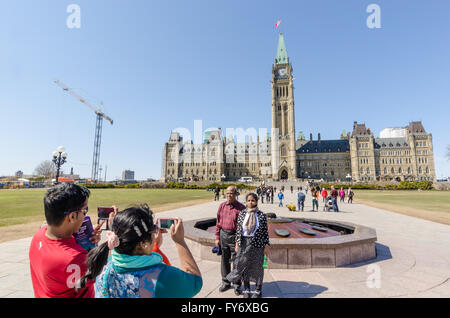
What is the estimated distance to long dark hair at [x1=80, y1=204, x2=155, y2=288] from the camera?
170 cm

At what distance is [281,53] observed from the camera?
322 ft

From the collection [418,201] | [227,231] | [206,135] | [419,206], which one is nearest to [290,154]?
[206,135]

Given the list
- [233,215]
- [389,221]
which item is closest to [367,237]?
[233,215]

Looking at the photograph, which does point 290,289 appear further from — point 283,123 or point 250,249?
point 283,123

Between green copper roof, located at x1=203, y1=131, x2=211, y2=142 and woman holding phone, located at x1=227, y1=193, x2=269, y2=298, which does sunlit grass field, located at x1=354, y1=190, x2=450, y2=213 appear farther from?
green copper roof, located at x1=203, y1=131, x2=211, y2=142

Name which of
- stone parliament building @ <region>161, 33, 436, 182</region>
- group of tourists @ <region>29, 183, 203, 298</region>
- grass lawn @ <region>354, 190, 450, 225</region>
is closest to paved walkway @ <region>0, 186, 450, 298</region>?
group of tourists @ <region>29, 183, 203, 298</region>

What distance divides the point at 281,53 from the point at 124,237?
111m

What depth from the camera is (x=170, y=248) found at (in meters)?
7.79

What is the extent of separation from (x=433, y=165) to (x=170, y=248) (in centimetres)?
11282

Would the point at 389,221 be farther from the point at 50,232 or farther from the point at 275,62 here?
the point at 275,62

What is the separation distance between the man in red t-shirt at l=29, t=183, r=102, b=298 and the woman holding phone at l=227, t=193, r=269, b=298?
8.86 feet

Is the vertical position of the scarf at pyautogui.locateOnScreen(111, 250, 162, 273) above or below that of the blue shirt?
above

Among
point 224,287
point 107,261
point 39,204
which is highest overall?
point 107,261

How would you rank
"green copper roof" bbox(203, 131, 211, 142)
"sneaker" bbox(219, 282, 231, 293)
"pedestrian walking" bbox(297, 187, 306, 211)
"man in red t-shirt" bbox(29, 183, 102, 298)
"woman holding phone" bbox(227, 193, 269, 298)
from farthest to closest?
1. "green copper roof" bbox(203, 131, 211, 142)
2. "pedestrian walking" bbox(297, 187, 306, 211)
3. "sneaker" bbox(219, 282, 231, 293)
4. "woman holding phone" bbox(227, 193, 269, 298)
5. "man in red t-shirt" bbox(29, 183, 102, 298)
